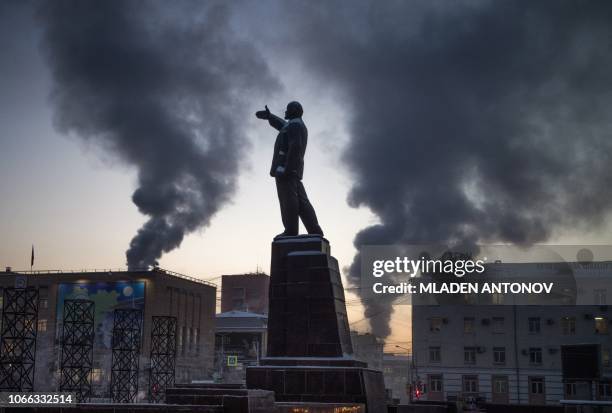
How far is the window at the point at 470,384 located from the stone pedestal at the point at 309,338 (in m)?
35.8

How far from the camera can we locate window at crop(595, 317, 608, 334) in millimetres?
48722

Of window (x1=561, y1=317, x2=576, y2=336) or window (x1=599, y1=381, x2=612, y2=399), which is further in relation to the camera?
window (x1=561, y1=317, x2=576, y2=336)

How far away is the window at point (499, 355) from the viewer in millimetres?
51000

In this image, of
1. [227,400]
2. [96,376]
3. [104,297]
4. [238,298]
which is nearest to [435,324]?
[96,376]

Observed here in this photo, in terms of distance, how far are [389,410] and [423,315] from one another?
3513 cm

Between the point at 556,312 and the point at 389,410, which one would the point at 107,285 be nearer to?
the point at 556,312

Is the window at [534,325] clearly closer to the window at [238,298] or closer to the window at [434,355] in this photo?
the window at [434,355]

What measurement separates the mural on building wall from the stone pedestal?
5448cm

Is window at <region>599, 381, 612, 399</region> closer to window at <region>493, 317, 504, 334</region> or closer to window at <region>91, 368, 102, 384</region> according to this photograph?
window at <region>493, 317, 504, 334</region>

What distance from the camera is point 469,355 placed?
51.8 metres

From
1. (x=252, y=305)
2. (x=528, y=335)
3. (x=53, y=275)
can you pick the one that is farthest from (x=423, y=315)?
(x=252, y=305)

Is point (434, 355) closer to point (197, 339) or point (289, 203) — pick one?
point (197, 339)

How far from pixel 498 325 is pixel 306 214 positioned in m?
36.8

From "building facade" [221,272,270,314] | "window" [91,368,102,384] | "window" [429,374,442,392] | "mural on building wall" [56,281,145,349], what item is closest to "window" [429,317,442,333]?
"window" [429,374,442,392]
